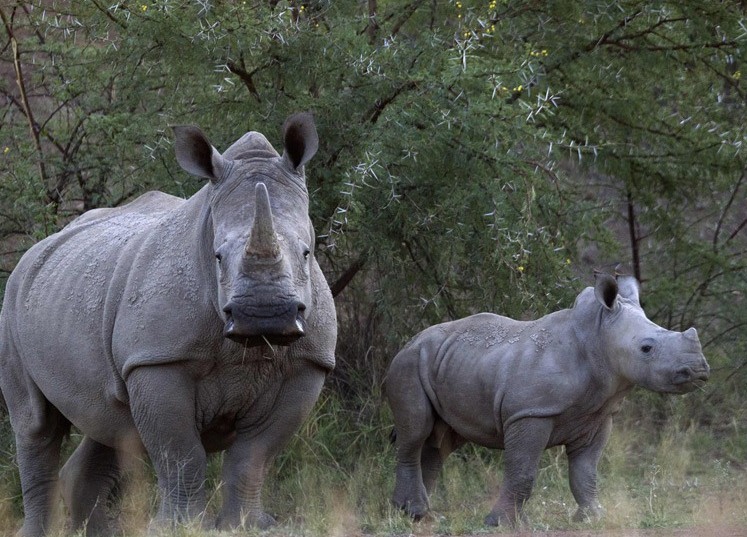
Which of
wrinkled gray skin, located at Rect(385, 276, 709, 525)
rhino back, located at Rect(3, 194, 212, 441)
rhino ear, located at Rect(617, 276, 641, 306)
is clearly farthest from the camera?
rhino ear, located at Rect(617, 276, 641, 306)

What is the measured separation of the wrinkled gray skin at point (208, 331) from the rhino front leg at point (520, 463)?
1445 millimetres

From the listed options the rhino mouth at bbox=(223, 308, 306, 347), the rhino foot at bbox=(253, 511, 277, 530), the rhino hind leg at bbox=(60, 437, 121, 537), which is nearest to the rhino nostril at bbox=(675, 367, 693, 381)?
the rhino foot at bbox=(253, 511, 277, 530)

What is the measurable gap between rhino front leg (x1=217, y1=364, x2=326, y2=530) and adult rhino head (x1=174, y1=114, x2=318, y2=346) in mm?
604

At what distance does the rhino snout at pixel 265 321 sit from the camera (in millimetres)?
5055

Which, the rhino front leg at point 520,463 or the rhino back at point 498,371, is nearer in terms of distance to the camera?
the rhino front leg at point 520,463

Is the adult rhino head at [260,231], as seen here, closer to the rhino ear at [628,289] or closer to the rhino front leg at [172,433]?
the rhino front leg at [172,433]

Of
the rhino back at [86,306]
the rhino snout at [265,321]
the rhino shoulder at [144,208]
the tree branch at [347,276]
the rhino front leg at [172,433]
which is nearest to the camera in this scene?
the rhino snout at [265,321]

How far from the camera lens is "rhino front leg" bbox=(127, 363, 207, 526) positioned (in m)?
5.70

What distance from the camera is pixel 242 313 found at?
200 inches

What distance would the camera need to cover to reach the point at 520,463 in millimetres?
6906

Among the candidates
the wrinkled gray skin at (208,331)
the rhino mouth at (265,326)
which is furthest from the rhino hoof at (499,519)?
the rhino mouth at (265,326)

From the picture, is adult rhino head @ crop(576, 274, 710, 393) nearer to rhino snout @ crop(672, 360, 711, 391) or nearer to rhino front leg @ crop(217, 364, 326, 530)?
rhino snout @ crop(672, 360, 711, 391)

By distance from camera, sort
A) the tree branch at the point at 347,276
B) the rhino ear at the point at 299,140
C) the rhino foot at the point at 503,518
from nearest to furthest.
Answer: the rhino ear at the point at 299,140 < the rhino foot at the point at 503,518 < the tree branch at the point at 347,276

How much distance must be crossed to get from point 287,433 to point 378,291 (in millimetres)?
2951
